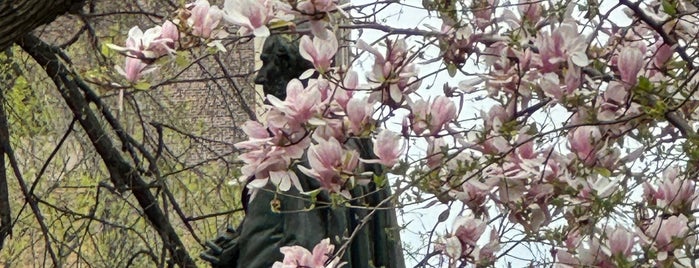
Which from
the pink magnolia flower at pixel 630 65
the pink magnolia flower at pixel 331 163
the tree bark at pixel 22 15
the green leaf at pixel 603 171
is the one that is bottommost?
the green leaf at pixel 603 171

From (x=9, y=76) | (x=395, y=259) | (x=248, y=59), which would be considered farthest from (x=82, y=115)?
(x=395, y=259)

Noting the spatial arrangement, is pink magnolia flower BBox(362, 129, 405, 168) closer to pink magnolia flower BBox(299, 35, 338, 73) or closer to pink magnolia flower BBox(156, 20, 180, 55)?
pink magnolia flower BBox(299, 35, 338, 73)

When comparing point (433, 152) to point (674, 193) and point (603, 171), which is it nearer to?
point (603, 171)

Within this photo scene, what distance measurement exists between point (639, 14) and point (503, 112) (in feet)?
1.36

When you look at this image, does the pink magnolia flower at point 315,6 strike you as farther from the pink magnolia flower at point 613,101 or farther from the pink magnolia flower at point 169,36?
the pink magnolia flower at point 613,101

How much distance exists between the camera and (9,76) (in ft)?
29.2

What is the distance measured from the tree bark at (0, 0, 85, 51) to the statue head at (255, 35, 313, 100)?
1.10m

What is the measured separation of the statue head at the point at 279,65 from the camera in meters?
5.24

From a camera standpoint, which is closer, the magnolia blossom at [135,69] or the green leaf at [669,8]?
the green leaf at [669,8]

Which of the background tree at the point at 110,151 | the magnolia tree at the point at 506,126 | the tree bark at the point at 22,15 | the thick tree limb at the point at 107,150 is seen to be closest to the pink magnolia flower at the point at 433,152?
the magnolia tree at the point at 506,126

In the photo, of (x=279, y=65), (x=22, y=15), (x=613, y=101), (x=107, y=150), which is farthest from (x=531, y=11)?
(x=107, y=150)

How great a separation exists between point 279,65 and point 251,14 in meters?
0.71

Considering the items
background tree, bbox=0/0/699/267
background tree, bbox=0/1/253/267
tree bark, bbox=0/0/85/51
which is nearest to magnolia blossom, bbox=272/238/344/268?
background tree, bbox=0/0/699/267

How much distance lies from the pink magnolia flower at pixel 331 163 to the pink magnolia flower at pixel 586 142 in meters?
0.54
